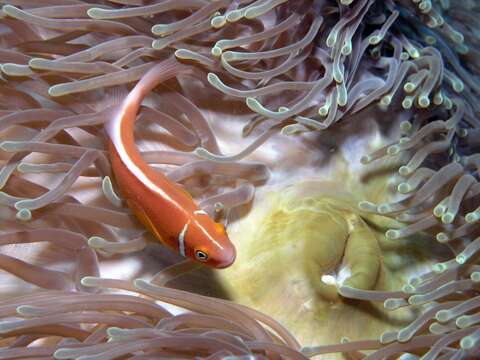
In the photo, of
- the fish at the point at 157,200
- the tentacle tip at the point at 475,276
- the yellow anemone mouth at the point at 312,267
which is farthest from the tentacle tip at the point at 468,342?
the fish at the point at 157,200

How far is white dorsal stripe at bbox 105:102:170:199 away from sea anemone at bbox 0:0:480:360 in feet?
0.16

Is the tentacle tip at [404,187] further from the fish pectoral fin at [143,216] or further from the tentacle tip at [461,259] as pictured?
the fish pectoral fin at [143,216]

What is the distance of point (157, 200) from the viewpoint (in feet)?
5.36

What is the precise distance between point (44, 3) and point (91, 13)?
0.23 m

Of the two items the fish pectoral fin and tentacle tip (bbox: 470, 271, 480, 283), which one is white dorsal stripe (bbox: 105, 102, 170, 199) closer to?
the fish pectoral fin

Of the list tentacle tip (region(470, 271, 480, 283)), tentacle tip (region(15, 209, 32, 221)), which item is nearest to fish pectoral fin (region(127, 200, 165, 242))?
Result: tentacle tip (region(15, 209, 32, 221))

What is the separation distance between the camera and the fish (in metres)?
1.58

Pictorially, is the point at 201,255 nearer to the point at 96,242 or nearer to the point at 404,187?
the point at 96,242

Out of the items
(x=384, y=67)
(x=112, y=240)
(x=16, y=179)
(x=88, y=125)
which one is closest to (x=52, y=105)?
(x=88, y=125)

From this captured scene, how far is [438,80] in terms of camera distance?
1.94 metres

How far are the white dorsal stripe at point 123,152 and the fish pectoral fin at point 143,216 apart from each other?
Result: 0.07 metres

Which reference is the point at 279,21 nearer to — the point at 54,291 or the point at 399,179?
the point at 399,179

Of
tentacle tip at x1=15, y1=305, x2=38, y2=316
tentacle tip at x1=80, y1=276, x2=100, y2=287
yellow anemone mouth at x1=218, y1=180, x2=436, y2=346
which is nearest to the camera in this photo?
tentacle tip at x1=15, y1=305, x2=38, y2=316

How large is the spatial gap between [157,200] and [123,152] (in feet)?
0.57
